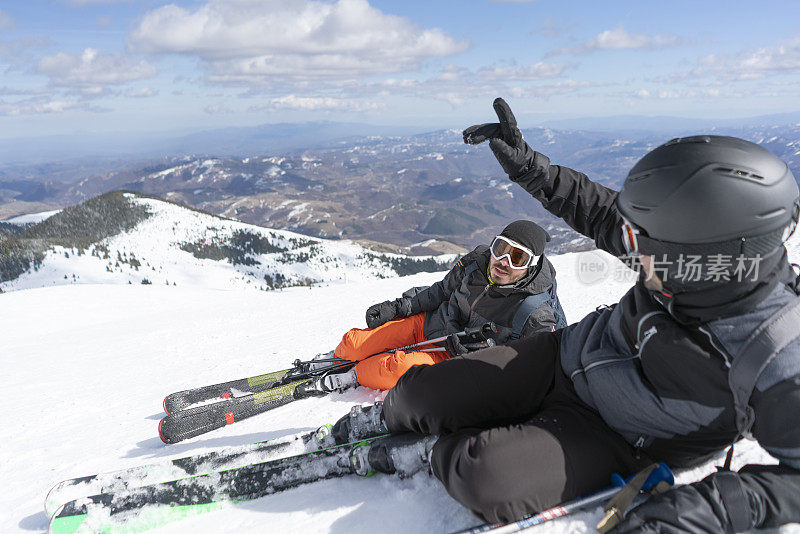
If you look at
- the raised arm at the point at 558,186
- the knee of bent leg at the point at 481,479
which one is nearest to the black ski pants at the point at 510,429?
the knee of bent leg at the point at 481,479

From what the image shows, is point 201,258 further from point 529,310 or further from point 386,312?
point 529,310

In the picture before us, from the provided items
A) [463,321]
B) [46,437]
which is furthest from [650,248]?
[46,437]

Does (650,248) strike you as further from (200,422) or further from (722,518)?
(200,422)

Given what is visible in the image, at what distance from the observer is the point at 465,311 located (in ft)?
14.8

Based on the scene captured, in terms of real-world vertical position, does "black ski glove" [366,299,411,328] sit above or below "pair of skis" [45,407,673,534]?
above

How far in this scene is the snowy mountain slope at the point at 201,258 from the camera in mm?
114125

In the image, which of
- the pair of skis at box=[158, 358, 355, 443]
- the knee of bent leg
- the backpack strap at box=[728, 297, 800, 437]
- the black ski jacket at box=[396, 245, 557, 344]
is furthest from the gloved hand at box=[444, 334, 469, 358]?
the backpack strap at box=[728, 297, 800, 437]

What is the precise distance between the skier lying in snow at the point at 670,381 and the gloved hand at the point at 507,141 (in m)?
1.52

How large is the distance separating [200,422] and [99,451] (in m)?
0.91

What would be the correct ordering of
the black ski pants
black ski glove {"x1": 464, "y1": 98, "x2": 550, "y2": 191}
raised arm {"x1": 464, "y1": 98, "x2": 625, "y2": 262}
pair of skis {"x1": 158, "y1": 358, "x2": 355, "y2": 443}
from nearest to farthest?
the black ski pants < raised arm {"x1": 464, "y1": 98, "x2": 625, "y2": 262} < black ski glove {"x1": 464, "y1": 98, "x2": 550, "y2": 191} < pair of skis {"x1": 158, "y1": 358, "x2": 355, "y2": 443}

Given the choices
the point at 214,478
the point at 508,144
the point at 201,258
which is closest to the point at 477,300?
the point at 508,144

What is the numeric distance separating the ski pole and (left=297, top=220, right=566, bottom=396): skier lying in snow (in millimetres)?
1774

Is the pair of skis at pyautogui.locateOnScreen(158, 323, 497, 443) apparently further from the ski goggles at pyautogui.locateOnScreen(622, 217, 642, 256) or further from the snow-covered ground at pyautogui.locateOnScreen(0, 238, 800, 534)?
the ski goggles at pyautogui.locateOnScreen(622, 217, 642, 256)

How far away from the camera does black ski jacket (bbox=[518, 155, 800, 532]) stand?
1.58 metres
